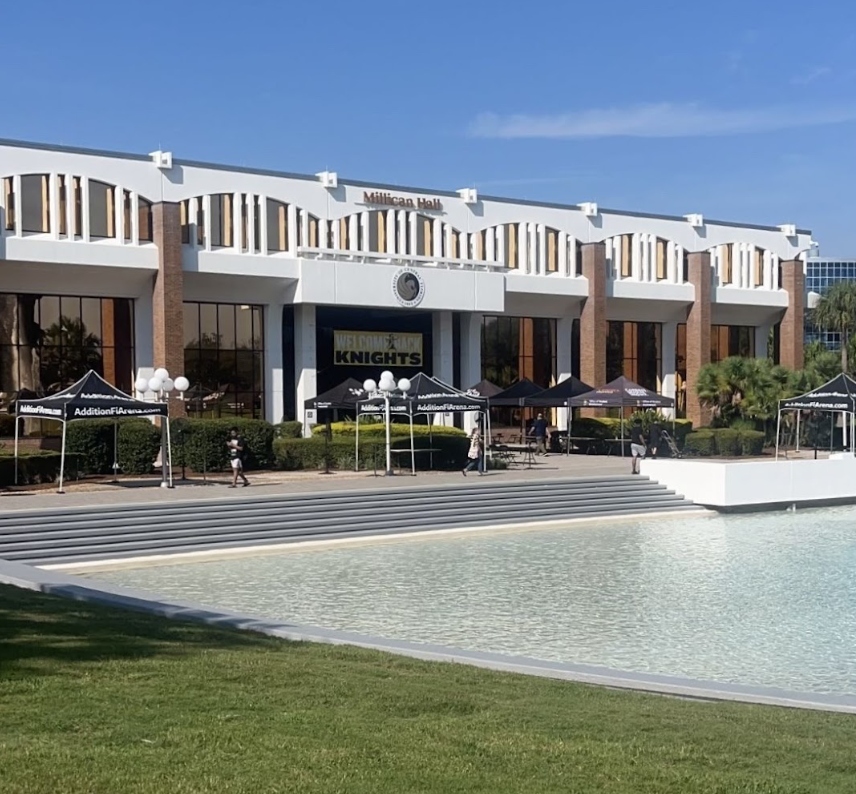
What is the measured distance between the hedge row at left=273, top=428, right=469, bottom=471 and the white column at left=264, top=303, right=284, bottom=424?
33.9ft

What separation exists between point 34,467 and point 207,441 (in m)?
4.87

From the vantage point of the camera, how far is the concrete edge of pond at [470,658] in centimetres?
959

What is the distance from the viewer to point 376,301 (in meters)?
43.7

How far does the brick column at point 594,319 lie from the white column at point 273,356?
45.8 ft

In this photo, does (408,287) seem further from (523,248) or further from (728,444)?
(728,444)

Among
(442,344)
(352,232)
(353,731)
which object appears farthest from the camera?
(442,344)

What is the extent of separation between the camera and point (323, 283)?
1681 inches

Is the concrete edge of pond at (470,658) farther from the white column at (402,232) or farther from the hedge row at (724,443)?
the white column at (402,232)

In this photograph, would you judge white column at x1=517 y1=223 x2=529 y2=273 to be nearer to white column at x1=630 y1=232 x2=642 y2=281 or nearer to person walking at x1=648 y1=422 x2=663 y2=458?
white column at x1=630 y1=232 x2=642 y2=281

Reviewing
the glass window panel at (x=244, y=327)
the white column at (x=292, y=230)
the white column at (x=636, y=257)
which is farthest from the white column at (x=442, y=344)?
the white column at (x=636, y=257)

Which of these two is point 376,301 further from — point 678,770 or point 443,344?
point 678,770

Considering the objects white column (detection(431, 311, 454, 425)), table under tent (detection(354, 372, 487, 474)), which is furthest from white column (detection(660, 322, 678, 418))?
table under tent (detection(354, 372, 487, 474))

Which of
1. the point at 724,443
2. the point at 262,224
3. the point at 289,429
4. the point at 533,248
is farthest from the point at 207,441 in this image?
the point at 533,248

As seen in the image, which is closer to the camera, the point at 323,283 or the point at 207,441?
the point at 207,441
